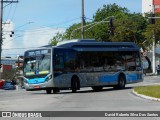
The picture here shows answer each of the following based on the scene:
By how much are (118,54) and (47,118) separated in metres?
21.1

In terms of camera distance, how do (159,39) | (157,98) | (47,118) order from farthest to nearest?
1. (159,39)
2. (157,98)
3. (47,118)

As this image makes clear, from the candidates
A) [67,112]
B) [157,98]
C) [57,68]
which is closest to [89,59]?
[57,68]

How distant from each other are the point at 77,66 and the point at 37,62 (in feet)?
8.61

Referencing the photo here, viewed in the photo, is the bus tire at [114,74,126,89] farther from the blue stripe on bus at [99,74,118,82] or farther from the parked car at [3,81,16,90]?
the parked car at [3,81,16,90]

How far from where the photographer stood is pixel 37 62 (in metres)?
33.1

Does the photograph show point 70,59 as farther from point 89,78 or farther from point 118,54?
point 118,54

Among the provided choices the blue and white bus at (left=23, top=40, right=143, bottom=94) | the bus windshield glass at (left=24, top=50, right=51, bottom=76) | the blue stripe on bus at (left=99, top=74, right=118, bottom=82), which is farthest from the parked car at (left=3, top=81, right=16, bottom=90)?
the bus windshield glass at (left=24, top=50, right=51, bottom=76)

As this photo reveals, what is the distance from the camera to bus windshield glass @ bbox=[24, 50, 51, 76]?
32469mm

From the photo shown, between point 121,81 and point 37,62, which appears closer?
point 37,62

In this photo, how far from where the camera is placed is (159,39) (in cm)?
7656

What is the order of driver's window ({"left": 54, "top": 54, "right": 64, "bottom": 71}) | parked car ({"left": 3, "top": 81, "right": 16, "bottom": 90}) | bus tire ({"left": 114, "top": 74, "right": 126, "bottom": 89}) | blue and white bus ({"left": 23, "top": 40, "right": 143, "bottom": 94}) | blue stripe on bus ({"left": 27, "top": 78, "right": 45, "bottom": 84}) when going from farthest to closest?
parked car ({"left": 3, "top": 81, "right": 16, "bottom": 90}) < bus tire ({"left": 114, "top": 74, "right": 126, "bottom": 89}) < blue stripe on bus ({"left": 27, "top": 78, "right": 45, "bottom": 84}) < blue and white bus ({"left": 23, "top": 40, "right": 143, "bottom": 94}) < driver's window ({"left": 54, "top": 54, "right": 64, "bottom": 71})

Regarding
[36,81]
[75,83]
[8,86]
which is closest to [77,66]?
[75,83]

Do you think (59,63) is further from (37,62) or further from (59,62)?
(37,62)

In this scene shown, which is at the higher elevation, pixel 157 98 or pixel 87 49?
pixel 87 49
